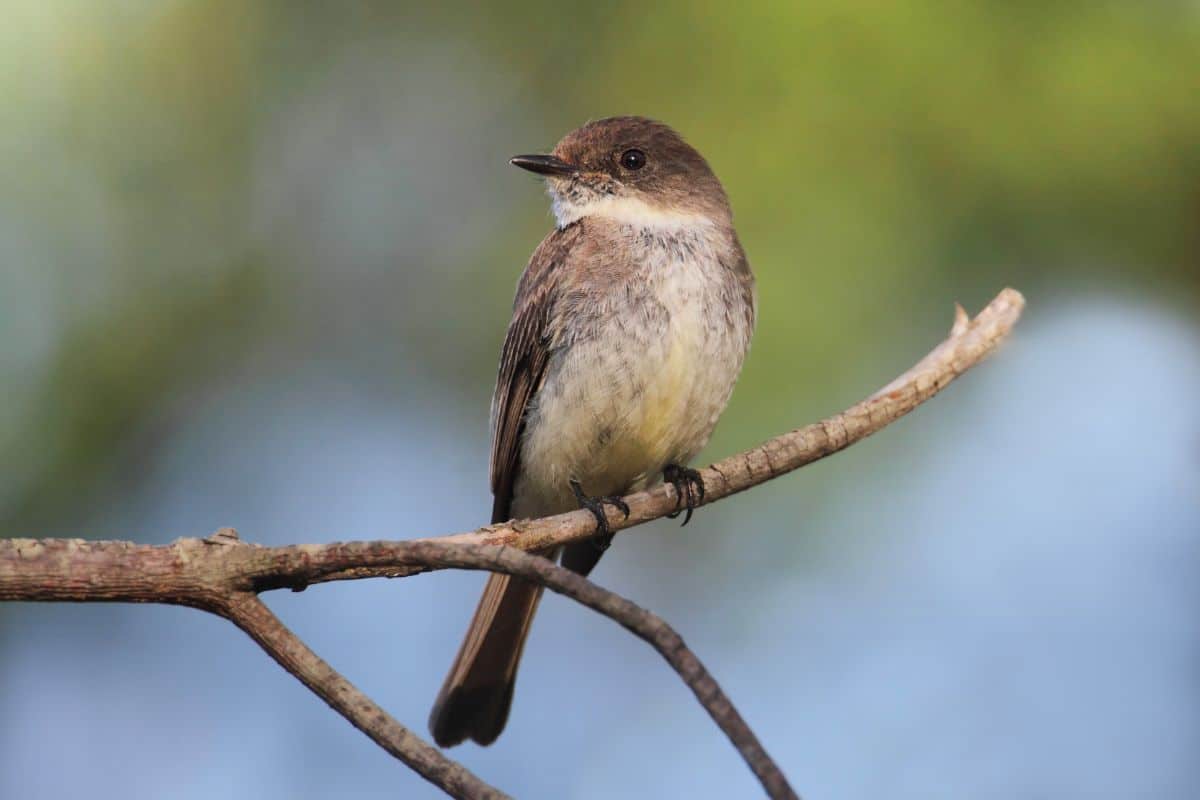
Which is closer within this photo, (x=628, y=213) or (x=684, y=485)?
(x=684, y=485)

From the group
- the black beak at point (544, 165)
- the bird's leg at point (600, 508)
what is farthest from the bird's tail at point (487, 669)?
the black beak at point (544, 165)

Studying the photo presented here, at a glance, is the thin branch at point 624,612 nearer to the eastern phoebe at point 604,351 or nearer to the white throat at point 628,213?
the eastern phoebe at point 604,351

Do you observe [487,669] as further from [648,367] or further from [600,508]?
[648,367]

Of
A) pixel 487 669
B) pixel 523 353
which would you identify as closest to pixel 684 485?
pixel 523 353

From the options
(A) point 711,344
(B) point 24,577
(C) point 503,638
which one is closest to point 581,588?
(B) point 24,577

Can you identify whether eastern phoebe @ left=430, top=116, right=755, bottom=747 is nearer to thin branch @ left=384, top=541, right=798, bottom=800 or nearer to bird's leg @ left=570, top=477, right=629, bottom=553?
bird's leg @ left=570, top=477, right=629, bottom=553

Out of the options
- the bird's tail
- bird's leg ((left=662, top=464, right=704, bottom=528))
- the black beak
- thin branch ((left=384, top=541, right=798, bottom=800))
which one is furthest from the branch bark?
the black beak
